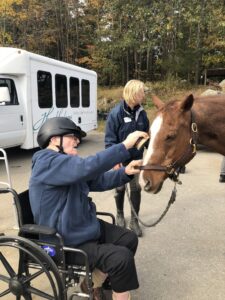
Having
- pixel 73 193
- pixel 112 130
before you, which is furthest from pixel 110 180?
pixel 112 130

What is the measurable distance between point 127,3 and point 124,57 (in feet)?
19.6

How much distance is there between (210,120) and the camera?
2.88m

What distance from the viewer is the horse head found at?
100.0 inches

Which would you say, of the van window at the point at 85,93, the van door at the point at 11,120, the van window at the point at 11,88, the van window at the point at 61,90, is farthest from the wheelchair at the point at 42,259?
the van window at the point at 85,93

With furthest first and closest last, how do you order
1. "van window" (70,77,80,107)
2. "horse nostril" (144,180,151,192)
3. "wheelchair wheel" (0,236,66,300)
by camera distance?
"van window" (70,77,80,107), "horse nostril" (144,180,151,192), "wheelchair wheel" (0,236,66,300)

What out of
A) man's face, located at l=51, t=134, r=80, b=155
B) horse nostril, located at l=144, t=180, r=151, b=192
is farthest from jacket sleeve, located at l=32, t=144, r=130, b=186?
horse nostril, located at l=144, t=180, r=151, b=192

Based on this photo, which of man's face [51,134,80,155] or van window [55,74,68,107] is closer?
man's face [51,134,80,155]

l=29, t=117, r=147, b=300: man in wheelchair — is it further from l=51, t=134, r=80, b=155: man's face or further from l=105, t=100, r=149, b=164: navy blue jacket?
l=105, t=100, r=149, b=164: navy blue jacket

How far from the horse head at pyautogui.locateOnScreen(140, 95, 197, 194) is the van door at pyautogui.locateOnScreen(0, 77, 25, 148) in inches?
234

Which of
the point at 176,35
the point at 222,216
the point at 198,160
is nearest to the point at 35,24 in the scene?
the point at 176,35

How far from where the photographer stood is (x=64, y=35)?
31.3 meters

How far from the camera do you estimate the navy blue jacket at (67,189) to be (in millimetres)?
2184

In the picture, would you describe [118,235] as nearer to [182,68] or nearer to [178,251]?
[178,251]

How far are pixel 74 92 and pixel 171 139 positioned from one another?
30.2ft
